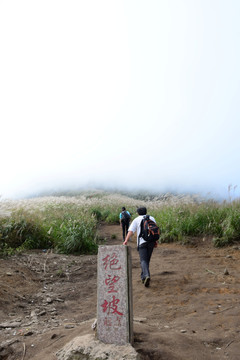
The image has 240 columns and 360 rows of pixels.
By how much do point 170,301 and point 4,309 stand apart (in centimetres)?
292

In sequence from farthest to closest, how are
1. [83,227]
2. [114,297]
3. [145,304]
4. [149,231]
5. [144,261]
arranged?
[83,227]
[144,261]
[149,231]
[145,304]
[114,297]

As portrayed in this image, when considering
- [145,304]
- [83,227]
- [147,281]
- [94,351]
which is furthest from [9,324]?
[83,227]

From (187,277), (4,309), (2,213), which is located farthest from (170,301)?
(2,213)

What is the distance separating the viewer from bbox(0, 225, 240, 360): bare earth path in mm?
3578

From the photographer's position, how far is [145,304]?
18.2ft

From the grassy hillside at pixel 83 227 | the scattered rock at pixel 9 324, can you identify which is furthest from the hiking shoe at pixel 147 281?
the grassy hillside at pixel 83 227

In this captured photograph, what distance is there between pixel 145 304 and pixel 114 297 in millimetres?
2457

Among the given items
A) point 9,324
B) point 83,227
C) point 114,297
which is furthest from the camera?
point 83,227

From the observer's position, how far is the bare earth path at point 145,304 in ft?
11.7

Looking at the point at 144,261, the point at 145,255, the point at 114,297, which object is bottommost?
the point at 144,261

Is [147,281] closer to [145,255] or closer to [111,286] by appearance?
[145,255]

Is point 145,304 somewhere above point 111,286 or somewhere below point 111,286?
below

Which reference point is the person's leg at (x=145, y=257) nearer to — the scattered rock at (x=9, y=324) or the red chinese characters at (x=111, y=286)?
the scattered rock at (x=9, y=324)

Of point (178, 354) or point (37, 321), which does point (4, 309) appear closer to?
point (37, 321)
